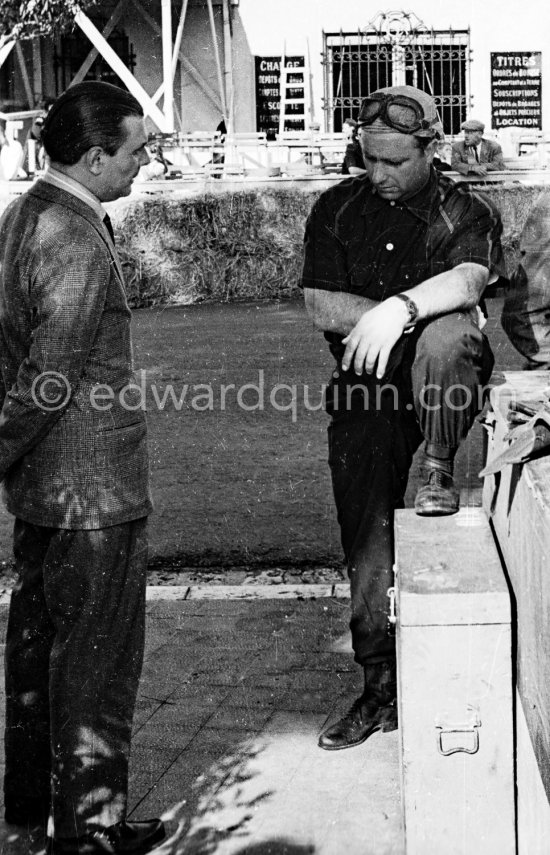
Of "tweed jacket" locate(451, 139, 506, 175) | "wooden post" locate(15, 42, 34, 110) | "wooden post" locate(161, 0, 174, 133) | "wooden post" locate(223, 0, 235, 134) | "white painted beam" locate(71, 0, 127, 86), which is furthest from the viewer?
"wooden post" locate(15, 42, 34, 110)

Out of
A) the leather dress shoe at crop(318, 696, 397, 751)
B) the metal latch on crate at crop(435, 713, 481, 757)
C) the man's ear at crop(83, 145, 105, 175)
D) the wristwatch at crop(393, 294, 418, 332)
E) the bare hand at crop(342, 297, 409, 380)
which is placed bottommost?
the leather dress shoe at crop(318, 696, 397, 751)

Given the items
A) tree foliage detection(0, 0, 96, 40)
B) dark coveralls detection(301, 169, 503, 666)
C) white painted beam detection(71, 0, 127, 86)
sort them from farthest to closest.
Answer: white painted beam detection(71, 0, 127, 86), tree foliage detection(0, 0, 96, 40), dark coveralls detection(301, 169, 503, 666)

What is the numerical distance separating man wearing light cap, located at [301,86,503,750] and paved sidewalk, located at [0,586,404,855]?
204 mm

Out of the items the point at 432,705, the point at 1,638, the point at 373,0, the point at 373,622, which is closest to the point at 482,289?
the point at 373,622

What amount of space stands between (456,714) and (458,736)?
5 centimetres

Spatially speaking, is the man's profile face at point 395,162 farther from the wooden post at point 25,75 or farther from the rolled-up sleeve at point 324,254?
the wooden post at point 25,75

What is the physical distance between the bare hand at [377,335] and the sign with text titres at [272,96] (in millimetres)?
20672

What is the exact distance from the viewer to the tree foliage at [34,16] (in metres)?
→ 18.7

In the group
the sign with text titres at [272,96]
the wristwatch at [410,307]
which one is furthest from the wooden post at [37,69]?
the wristwatch at [410,307]

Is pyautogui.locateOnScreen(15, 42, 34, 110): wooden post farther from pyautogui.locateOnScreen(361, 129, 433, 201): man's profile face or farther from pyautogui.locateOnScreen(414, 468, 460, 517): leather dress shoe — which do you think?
pyautogui.locateOnScreen(414, 468, 460, 517): leather dress shoe

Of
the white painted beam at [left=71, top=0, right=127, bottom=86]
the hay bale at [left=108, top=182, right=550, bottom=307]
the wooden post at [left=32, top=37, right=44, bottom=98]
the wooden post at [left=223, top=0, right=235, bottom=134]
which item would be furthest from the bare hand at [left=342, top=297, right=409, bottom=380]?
the wooden post at [left=32, top=37, right=44, bottom=98]

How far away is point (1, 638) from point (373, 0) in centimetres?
2015

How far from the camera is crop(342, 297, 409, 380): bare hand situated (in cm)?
353

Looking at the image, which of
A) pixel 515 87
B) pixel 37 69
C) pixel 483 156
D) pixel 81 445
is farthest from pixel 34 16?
pixel 81 445
